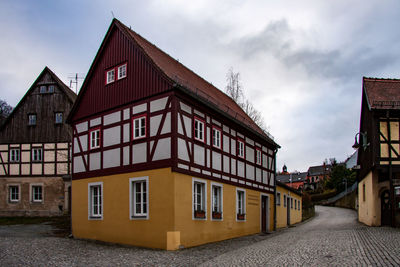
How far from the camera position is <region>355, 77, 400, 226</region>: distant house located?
74.8 ft

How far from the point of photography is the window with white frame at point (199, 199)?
17.9 m

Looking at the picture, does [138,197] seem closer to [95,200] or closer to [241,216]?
[95,200]

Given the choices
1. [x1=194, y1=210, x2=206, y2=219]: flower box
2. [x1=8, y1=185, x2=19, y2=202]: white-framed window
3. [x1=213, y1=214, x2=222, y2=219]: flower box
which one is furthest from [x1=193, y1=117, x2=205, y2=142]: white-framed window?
→ [x1=8, y1=185, x2=19, y2=202]: white-framed window

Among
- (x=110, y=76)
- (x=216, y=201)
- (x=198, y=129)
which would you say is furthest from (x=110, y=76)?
(x=216, y=201)

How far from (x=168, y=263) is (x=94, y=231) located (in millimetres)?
7021

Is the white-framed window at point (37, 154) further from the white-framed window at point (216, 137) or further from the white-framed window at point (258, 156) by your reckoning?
the white-framed window at point (216, 137)

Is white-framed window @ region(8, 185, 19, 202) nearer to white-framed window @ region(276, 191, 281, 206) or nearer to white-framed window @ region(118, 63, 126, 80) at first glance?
white-framed window @ region(118, 63, 126, 80)

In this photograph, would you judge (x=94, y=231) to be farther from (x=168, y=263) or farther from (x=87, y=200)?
(x=168, y=263)

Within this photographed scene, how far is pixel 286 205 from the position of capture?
103 feet

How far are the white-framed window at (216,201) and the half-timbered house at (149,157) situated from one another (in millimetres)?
44

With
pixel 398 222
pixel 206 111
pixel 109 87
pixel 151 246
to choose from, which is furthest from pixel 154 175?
pixel 398 222

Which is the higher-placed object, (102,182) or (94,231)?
(102,182)

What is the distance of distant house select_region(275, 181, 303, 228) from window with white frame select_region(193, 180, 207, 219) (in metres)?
10.7

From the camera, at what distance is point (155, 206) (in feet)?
55.3
